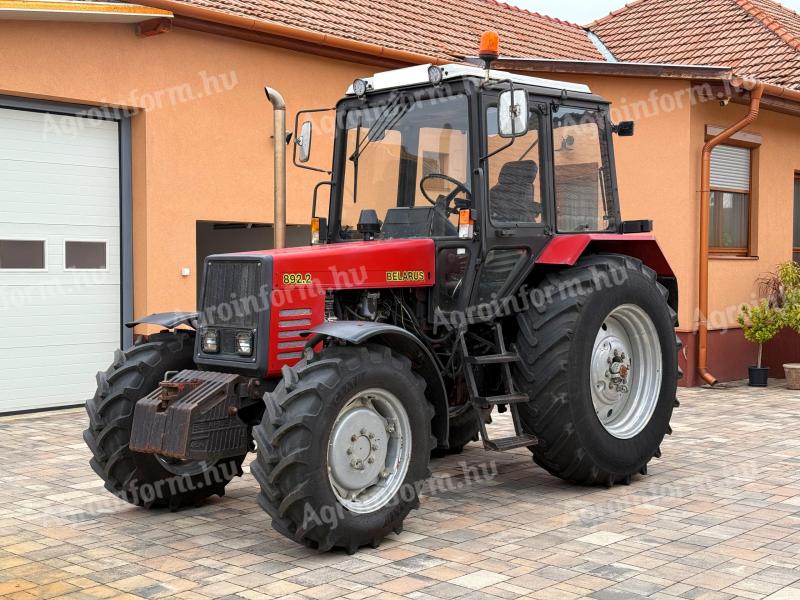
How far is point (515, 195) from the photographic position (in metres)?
6.48

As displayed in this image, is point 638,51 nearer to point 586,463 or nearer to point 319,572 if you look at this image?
point 586,463

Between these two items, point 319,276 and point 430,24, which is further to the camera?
point 430,24

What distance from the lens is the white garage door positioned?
935 cm

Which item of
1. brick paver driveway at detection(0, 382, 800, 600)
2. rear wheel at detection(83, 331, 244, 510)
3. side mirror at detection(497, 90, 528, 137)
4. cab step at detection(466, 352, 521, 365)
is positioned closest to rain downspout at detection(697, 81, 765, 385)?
brick paver driveway at detection(0, 382, 800, 600)

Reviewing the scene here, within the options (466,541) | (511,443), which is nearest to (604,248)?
(511,443)

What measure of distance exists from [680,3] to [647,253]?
1051 centimetres

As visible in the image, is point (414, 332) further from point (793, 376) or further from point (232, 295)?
point (793, 376)

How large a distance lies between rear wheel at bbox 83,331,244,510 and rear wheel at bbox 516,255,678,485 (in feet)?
6.06

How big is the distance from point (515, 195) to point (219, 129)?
16.5 feet

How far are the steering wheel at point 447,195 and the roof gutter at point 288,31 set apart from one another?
14.5 feet

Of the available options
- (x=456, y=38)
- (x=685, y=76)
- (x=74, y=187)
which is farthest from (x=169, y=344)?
(x=456, y=38)

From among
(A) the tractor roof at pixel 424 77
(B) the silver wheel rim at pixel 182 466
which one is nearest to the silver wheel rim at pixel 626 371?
(A) the tractor roof at pixel 424 77

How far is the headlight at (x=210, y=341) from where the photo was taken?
5.59m

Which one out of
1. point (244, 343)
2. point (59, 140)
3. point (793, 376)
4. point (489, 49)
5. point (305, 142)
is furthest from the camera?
point (793, 376)
